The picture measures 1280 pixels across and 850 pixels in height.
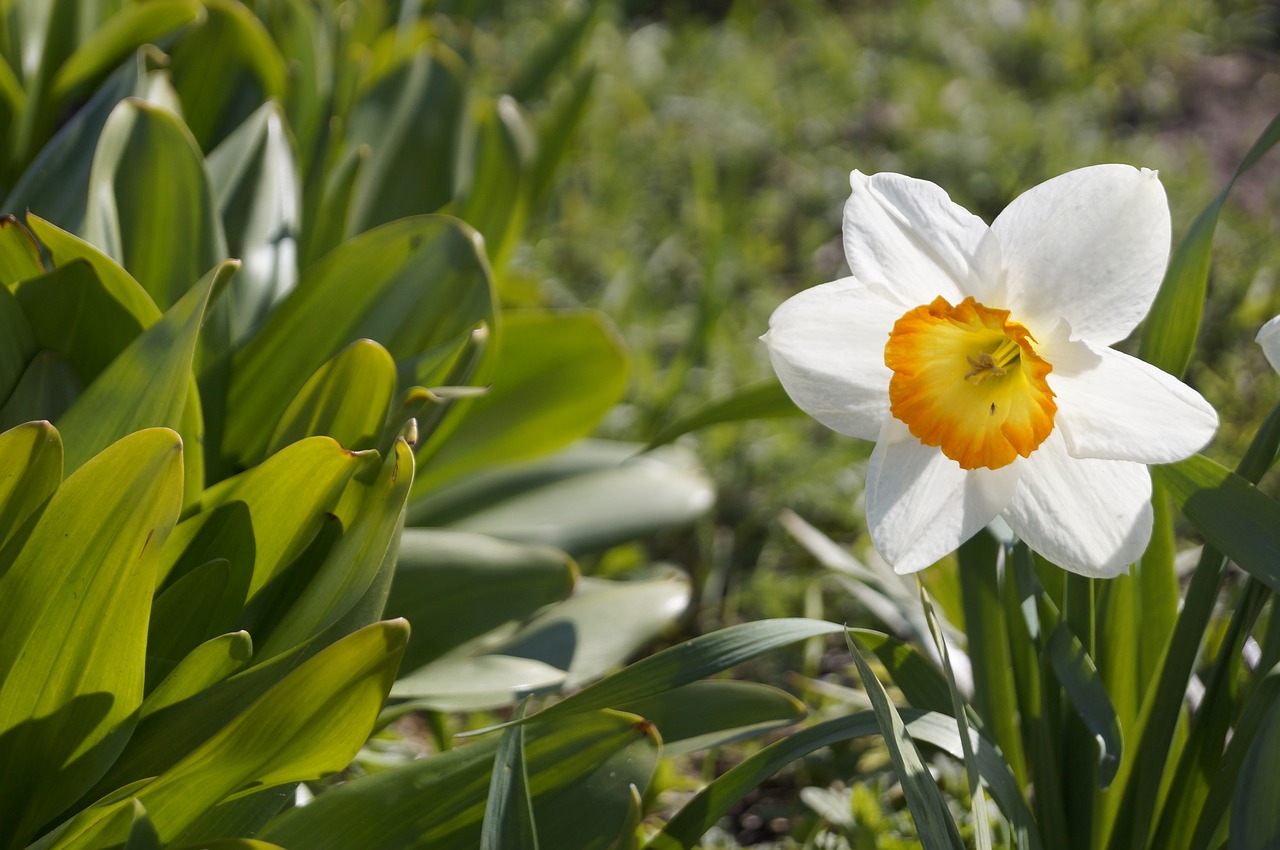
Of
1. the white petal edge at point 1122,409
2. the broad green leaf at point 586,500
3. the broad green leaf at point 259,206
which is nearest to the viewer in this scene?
the white petal edge at point 1122,409

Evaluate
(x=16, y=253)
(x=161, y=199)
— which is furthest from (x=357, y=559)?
(x=161, y=199)

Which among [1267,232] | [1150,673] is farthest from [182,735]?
[1267,232]

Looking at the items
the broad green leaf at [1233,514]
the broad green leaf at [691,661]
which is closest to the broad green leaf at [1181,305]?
the broad green leaf at [1233,514]

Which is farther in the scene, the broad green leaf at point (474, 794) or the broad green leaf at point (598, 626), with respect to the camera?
the broad green leaf at point (598, 626)

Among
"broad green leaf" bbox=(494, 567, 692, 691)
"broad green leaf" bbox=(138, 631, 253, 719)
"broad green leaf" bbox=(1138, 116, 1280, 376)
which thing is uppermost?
"broad green leaf" bbox=(1138, 116, 1280, 376)

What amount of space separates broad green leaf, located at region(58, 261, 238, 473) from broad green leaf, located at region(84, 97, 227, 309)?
28cm

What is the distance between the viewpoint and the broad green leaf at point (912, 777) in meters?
0.84

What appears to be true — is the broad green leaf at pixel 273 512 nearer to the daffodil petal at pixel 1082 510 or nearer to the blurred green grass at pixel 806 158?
the daffodil petal at pixel 1082 510

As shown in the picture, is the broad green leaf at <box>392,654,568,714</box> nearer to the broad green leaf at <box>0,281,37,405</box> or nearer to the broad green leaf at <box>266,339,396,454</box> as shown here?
the broad green leaf at <box>266,339,396,454</box>

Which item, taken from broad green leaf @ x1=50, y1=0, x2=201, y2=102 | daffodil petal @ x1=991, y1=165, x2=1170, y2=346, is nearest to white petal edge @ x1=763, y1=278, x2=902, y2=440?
daffodil petal @ x1=991, y1=165, x2=1170, y2=346

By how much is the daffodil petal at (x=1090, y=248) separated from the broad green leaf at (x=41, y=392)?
34.2 inches

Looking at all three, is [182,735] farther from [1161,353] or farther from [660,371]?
[660,371]

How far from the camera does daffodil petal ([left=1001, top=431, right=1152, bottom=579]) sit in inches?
32.2

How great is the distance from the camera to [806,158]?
3064mm
